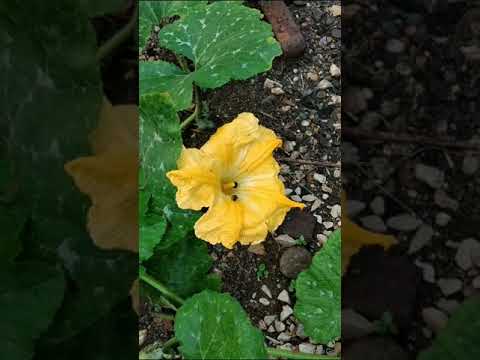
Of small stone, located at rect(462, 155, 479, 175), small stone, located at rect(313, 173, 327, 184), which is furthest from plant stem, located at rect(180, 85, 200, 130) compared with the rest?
small stone, located at rect(462, 155, 479, 175)

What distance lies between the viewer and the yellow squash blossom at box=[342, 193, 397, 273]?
0.56 m

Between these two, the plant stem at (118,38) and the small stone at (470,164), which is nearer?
the small stone at (470,164)

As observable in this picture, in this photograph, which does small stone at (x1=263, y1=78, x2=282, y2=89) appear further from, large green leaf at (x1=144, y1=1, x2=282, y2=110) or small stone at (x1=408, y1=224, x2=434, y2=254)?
small stone at (x1=408, y1=224, x2=434, y2=254)

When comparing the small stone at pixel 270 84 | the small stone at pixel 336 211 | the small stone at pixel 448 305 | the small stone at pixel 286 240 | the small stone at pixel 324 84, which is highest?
the small stone at pixel 324 84

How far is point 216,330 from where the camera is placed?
595mm

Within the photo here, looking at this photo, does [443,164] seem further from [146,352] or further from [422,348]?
[146,352]

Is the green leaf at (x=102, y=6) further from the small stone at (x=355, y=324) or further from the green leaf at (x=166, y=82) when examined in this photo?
the small stone at (x=355, y=324)

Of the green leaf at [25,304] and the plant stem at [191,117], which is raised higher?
the plant stem at [191,117]

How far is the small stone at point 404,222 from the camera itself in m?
0.55

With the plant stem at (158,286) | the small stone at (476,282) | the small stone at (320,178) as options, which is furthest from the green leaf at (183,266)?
the small stone at (476,282)

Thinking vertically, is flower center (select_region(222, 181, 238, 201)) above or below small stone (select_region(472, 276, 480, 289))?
above

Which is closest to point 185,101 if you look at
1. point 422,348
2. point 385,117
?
point 385,117

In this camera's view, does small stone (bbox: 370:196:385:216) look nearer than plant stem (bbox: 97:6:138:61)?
Yes

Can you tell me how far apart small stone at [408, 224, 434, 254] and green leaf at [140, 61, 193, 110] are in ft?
0.69
